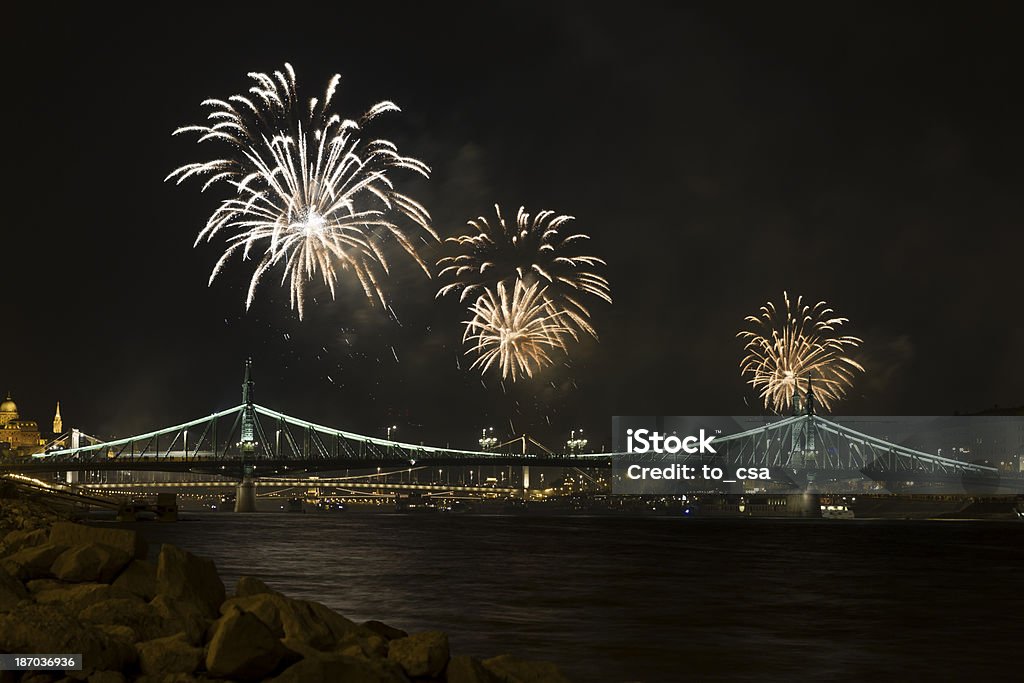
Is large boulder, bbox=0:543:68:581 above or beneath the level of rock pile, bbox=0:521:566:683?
above

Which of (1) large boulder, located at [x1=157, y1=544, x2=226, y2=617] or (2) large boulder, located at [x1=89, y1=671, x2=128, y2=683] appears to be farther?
(1) large boulder, located at [x1=157, y1=544, x2=226, y2=617]

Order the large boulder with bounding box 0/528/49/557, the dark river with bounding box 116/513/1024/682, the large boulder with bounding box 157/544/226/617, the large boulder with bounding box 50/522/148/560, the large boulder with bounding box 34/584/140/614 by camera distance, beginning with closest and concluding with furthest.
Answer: the large boulder with bounding box 34/584/140/614
the large boulder with bounding box 157/544/226/617
the large boulder with bounding box 50/522/148/560
the large boulder with bounding box 0/528/49/557
the dark river with bounding box 116/513/1024/682

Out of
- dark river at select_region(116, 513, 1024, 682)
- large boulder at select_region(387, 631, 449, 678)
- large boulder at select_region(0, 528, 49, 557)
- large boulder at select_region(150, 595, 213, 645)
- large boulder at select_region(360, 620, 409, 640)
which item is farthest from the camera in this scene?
dark river at select_region(116, 513, 1024, 682)

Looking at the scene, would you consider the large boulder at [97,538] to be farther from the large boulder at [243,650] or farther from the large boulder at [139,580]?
the large boulder at [243,650]

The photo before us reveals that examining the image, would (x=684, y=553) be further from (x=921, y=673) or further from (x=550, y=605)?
(x=921, y=673)

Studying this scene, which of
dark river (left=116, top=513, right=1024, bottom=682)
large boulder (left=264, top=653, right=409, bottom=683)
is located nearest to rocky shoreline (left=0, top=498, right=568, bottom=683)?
large boulder (left=264, top=653, right=409, bottom=683)

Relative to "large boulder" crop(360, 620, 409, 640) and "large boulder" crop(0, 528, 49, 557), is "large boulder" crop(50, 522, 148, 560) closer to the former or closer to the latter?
"large boulder" crop(0, 528, 49, 557)
